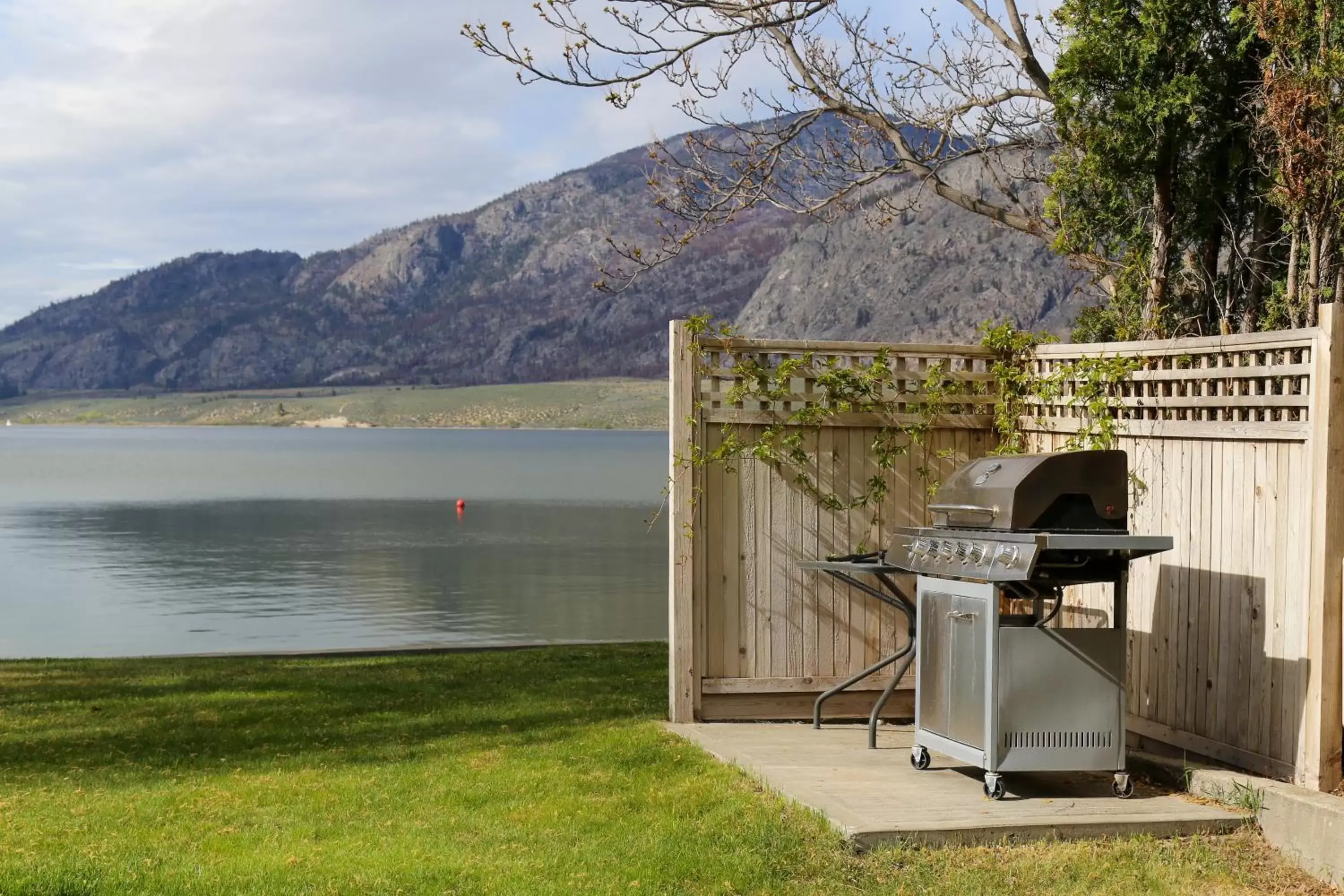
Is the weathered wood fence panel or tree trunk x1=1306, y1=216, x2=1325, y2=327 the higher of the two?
tree trunk x1=1306, y1=216, x2=1325, y2=327

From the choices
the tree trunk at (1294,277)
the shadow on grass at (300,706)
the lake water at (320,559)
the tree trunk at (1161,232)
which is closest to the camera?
the shadow on grass at (300,706)

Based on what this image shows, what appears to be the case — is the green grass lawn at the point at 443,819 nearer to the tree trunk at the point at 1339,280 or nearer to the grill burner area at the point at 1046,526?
the grill burner area at the point at 1046,526

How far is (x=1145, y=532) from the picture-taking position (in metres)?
6.58

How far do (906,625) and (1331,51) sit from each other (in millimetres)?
4289

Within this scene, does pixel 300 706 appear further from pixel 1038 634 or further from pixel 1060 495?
pixel 1060 495

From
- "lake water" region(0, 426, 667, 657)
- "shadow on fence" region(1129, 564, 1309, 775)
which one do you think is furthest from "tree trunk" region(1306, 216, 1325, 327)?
"lake water" region(0, 426, 667, 657)

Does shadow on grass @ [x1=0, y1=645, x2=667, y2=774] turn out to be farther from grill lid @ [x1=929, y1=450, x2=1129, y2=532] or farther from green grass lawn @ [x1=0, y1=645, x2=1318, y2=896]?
grill lid @ [x1=929, y1=450, x2=1129, y2=532]

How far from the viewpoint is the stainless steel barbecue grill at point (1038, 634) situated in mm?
5574

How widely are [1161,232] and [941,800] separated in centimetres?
565

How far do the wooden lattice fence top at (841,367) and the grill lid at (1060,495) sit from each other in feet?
5.82

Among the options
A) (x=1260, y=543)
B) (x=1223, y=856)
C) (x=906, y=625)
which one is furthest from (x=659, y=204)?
(x=1223, y=856)

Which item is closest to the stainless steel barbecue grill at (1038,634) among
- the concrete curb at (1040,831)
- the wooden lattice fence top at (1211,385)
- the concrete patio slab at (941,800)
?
the concrete patio slab at (941,800)

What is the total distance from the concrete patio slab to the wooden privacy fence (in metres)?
0.58

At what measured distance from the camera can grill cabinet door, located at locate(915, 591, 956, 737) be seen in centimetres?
588
